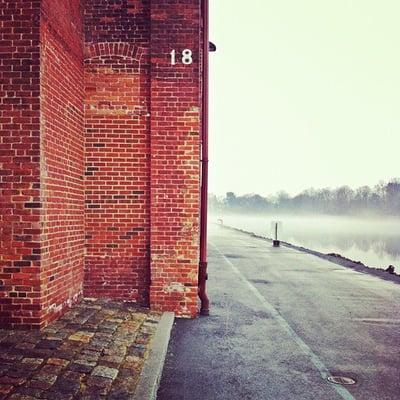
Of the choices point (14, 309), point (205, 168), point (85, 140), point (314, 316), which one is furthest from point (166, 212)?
point (314, 316)

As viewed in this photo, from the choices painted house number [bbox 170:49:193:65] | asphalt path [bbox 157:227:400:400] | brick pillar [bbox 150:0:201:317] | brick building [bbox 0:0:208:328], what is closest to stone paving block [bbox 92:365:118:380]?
asphalt path [bbox 157:227:400:400]

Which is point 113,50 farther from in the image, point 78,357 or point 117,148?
point 78,357

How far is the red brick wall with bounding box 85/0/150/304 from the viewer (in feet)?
23.0

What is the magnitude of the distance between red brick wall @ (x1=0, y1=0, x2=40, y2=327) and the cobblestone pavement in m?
0.77

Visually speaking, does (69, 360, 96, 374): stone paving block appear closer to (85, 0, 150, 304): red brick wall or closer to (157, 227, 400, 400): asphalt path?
(157, 227, 400, 400): asphalt path

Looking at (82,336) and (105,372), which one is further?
(82,336)

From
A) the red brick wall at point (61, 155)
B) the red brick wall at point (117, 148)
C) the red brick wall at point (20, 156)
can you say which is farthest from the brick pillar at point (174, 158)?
the red brick wall at point (20, 156)

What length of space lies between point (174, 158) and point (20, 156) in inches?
99.5

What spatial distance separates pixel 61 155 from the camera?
19.7 ft

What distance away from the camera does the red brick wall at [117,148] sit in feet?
23.0

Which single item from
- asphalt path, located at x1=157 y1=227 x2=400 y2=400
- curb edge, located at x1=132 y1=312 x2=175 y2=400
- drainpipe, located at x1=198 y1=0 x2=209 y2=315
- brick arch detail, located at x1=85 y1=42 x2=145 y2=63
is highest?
brick arch detail, located at x1=85 y1=42 x2=145 y2=63

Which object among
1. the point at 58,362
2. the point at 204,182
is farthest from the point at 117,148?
the point at 58,362

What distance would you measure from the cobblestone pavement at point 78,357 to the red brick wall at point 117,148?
1020mm

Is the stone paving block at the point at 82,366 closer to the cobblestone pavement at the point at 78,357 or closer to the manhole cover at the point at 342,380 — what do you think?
the cobblestone pavement at the point at 78,357
